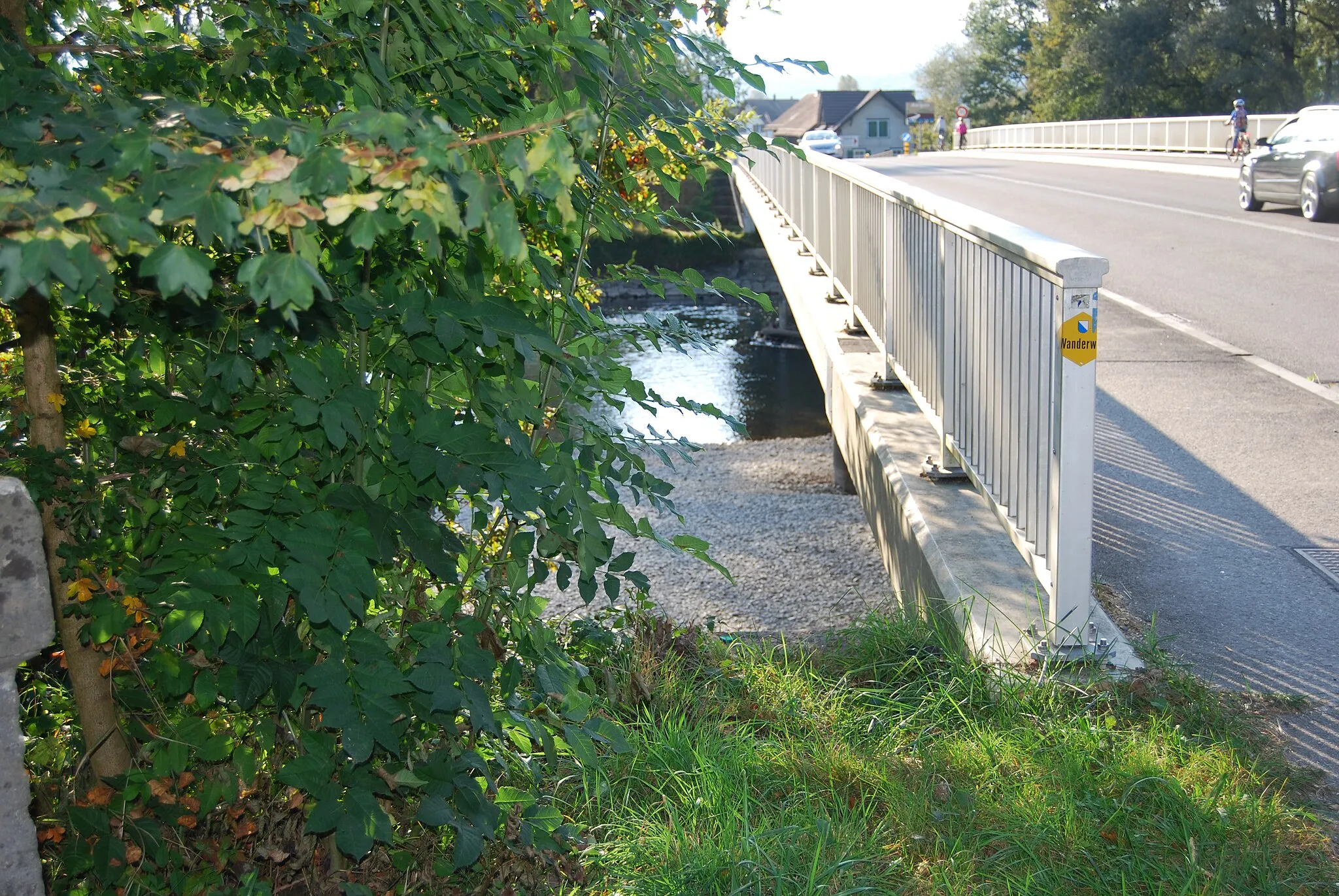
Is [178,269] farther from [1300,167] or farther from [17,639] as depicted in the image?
[1300,167]

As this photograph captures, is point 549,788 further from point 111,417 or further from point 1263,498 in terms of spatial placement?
point 1263,498

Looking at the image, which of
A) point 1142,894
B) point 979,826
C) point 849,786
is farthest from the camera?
point 849,786

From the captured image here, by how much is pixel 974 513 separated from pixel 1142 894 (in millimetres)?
2683

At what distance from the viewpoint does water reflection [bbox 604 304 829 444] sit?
17609 mm

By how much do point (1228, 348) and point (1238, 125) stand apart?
79.1 feet

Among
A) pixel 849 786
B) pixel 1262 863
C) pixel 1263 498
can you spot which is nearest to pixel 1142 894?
pixel 1262 863

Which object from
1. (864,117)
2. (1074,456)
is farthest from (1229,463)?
(864,117)

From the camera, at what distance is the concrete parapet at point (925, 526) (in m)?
4.17

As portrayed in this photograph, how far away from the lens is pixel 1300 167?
57.6ft

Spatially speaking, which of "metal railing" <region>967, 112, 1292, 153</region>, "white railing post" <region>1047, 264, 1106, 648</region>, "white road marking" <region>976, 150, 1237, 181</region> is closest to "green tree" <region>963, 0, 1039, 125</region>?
"metal railing" <region>967, 112, 1292, 153</region>

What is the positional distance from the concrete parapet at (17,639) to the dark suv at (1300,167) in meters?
18.1

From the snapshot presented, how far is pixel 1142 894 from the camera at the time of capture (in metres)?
2.80

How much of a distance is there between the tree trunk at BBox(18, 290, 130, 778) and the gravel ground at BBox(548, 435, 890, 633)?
3.09 m

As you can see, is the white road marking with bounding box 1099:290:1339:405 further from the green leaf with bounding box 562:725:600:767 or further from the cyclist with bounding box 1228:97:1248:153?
the cyclist with bounding box 1228:97:1248:153
